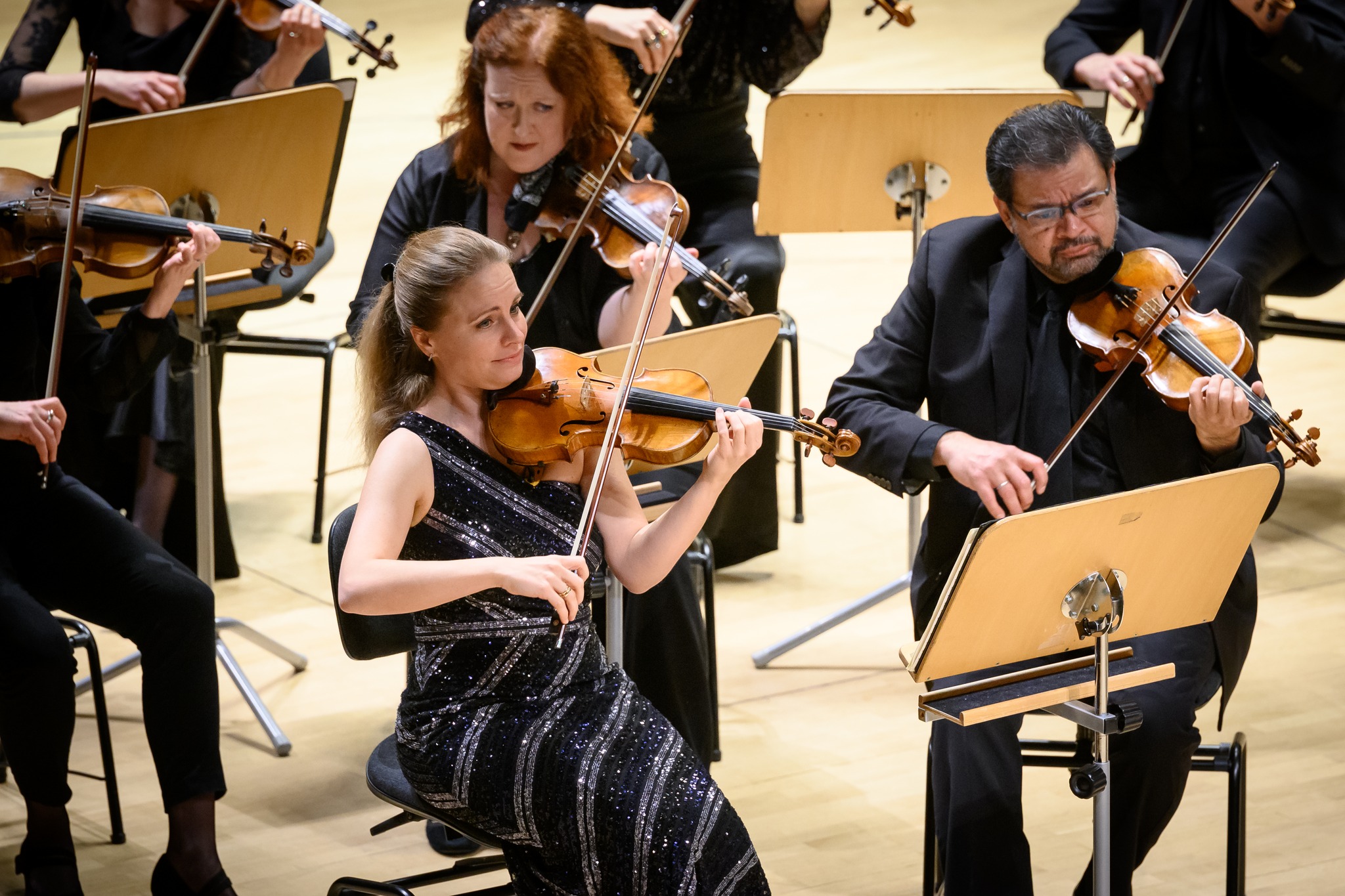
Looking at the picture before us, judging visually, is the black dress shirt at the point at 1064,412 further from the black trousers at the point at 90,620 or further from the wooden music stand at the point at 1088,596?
the black trousers at the point at 90,620

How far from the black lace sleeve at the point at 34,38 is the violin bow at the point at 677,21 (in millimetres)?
1099

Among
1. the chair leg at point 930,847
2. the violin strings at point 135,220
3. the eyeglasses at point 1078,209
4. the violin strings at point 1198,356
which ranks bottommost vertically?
the chair leg at point 930,847

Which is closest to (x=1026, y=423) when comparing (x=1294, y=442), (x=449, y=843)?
(x=1294, y=442)

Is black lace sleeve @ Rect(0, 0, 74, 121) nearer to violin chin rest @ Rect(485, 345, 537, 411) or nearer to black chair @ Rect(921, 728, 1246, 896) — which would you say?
violin chin rest @ Rect(485, 345, 537, 411)

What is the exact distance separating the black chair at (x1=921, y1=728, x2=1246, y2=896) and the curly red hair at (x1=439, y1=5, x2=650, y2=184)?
1.20 m

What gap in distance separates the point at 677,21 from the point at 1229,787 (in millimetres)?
1635

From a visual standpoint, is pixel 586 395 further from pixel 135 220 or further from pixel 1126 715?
pixel 135 220

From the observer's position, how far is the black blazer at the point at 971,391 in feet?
7.16

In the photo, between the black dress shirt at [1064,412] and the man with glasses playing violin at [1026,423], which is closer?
the man with glasses playing violin at [1026,423]

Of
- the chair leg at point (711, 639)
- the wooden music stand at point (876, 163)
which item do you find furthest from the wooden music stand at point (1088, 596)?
the wooden music stand at point (876, 163)

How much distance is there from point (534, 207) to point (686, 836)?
4.09 feet

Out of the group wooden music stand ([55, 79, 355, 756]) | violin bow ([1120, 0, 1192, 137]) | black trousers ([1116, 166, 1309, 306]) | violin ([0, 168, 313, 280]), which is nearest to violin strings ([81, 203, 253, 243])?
violin ([0, 168, 313, 280])

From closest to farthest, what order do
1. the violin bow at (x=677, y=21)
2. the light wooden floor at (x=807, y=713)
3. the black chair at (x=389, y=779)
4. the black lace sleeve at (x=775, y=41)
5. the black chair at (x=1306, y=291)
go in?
the black chair at (x=389, y=779) < the light wooden floor at (x=807, y=713) < the violin bow at (x=677, y=21) < the black lace sleeve at (x=775, y=41) < the black chair at (x=1306, y=291)

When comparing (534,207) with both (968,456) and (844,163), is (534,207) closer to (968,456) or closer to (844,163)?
(844,163)
